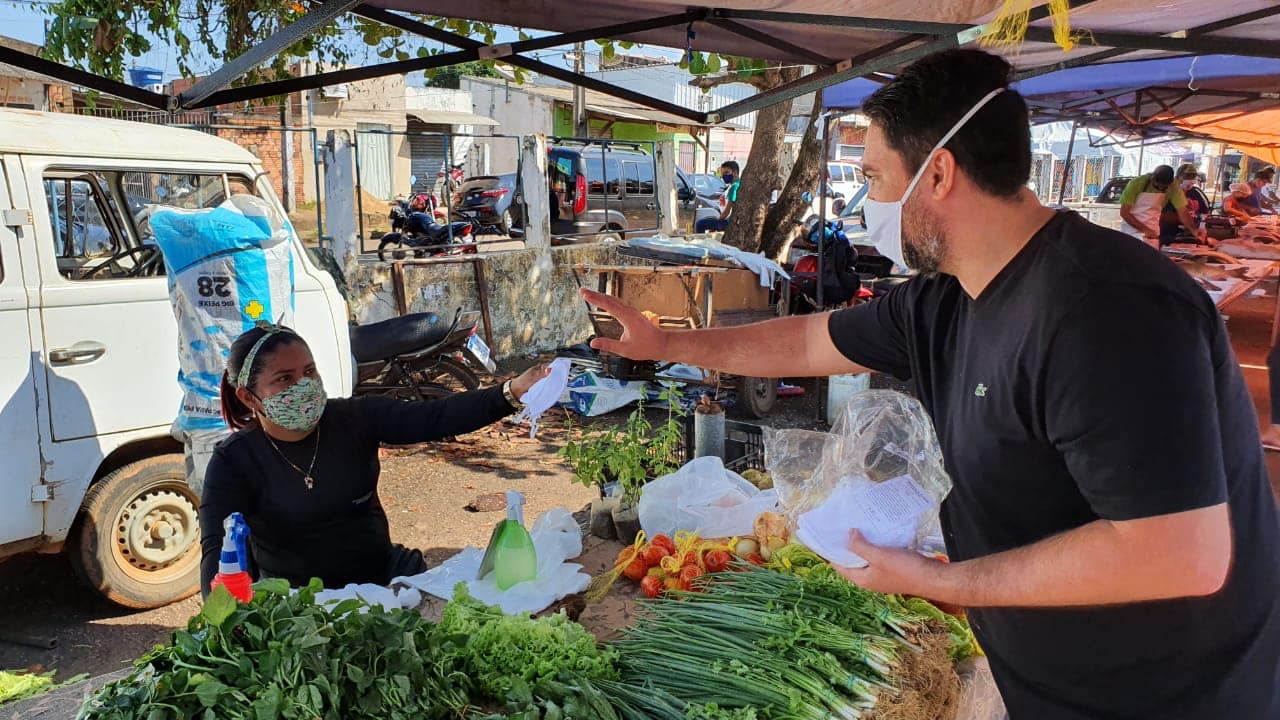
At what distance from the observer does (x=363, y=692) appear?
72.6 inches

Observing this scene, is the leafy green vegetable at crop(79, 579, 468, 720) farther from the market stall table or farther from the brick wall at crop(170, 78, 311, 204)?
the brick wall at crop(170, 78, 311, 204)

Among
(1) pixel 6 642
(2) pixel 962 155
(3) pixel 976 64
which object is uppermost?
(3) pixel 976 64

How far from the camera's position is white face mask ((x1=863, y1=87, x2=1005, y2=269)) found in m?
1.58

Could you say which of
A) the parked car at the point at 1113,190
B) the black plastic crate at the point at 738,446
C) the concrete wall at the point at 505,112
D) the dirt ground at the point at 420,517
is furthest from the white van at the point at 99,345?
the parked car at the point at 1113,190

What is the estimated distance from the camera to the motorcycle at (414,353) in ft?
23.2

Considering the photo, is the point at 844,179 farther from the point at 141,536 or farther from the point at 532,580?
the point at 532,580

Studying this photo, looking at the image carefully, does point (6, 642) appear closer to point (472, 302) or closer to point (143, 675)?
point (143, 675)

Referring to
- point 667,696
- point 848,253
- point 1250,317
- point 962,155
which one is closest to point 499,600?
point 667,696

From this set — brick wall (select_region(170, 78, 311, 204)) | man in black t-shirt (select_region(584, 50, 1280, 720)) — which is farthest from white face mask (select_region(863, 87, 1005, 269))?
brick wall (select_region(170, 78, 311, 204))

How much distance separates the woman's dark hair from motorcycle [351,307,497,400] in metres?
3.78

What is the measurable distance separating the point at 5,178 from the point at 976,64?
4.48 metres

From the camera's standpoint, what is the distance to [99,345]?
4547 mm

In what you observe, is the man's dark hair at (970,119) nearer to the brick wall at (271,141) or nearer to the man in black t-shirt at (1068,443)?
the man in black t-shirt at (1068,443)

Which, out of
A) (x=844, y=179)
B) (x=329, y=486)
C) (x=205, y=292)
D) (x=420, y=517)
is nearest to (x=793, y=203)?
(x=420, y=517)
